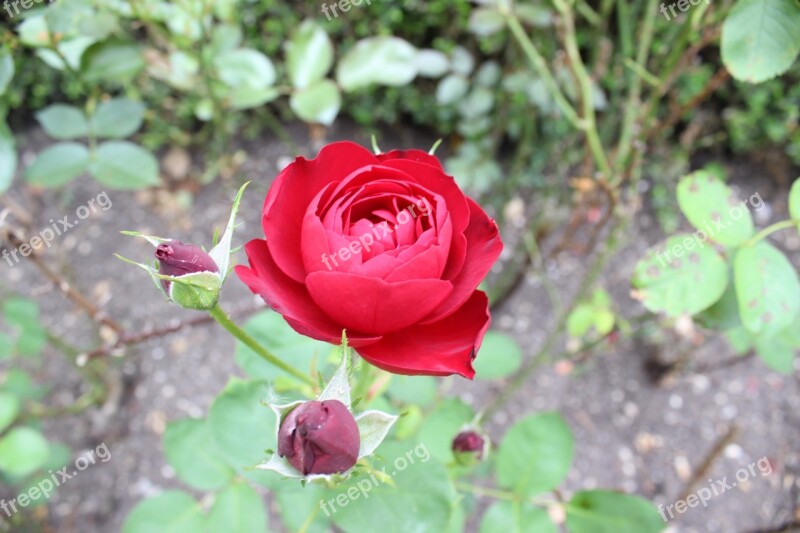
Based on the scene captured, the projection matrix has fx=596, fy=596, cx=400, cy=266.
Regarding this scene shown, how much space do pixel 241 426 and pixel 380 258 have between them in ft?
1.25

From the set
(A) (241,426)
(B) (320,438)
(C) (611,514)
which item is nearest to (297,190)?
(B) (320,438)

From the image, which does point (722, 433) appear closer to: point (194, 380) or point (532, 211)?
point (532, 211)

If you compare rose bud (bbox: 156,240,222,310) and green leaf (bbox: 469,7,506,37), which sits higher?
rose bud (bbox: 156,240,222,310)

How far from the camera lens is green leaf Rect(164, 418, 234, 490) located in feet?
3.07

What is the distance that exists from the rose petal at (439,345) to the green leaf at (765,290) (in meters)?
0.38

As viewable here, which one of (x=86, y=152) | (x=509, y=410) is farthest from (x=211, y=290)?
(x=509, y=410)

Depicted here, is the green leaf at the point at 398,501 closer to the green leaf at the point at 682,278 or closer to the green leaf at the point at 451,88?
the green leaf at the point at 682,278

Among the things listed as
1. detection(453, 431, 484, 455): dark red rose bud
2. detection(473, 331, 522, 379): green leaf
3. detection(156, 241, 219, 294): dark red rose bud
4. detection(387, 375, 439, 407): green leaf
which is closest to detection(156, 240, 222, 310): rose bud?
detection(156, 241, 219, 294): dark red rose bud

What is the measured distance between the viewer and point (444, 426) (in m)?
0.95

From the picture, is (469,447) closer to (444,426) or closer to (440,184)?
(444,426)

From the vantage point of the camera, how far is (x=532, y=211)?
206 cm

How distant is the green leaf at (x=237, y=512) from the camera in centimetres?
91

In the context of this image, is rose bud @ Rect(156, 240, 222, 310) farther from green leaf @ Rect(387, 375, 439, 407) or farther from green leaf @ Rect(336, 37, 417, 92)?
green leaf @ Rect(336, 37, 417, 92)

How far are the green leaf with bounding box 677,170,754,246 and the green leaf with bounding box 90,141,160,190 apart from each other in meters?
0.98
